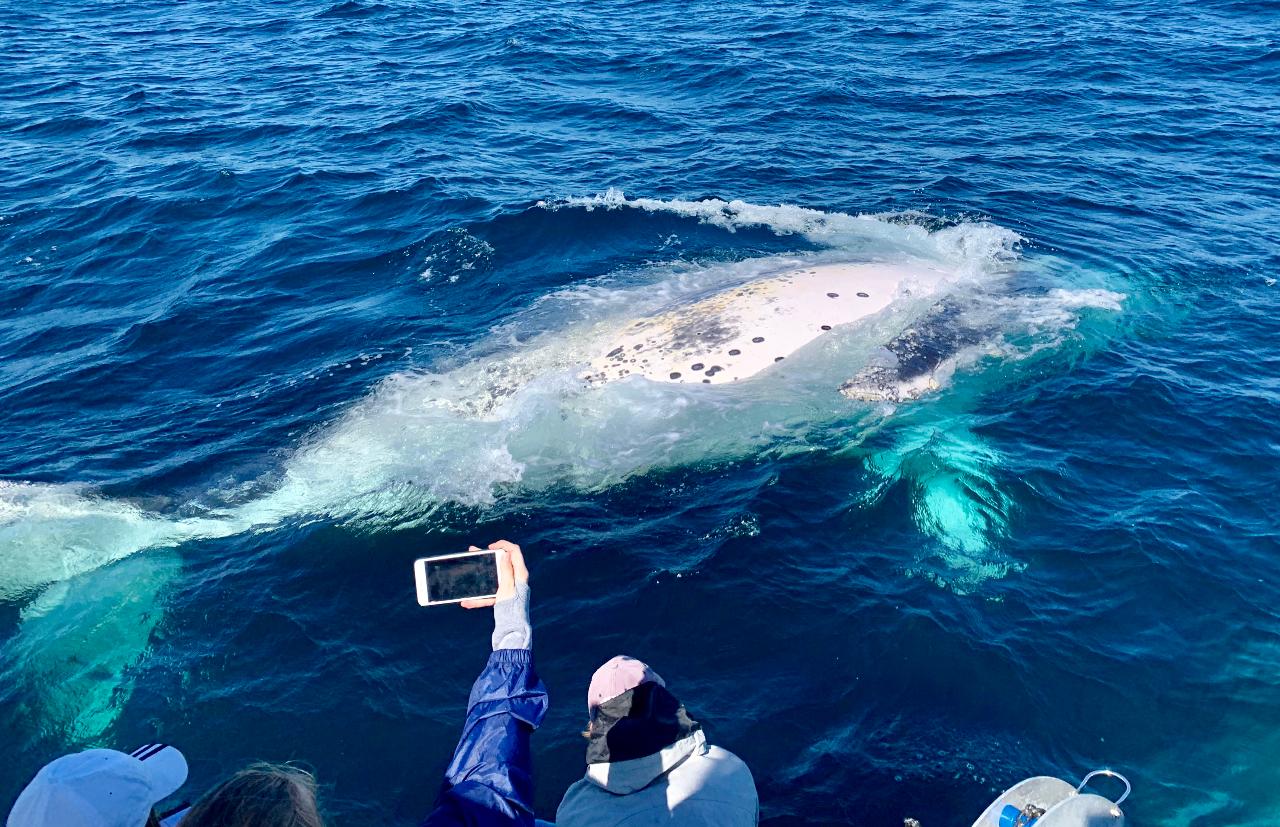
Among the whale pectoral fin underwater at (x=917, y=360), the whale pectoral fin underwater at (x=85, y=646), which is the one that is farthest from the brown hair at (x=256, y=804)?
the whale pectoral fin underwater at (x=917, y=360)

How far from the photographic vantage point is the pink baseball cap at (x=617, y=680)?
560cm

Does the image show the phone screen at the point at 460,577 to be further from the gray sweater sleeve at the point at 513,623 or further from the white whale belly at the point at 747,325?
the white whale belly at the point at 747,325

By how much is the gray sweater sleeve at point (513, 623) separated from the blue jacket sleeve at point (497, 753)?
0.08 m

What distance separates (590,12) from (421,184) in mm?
18648

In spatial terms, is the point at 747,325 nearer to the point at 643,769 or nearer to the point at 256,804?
the point at 643,769

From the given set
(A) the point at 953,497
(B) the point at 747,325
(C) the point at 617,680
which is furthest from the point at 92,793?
(B) the point at 747,325

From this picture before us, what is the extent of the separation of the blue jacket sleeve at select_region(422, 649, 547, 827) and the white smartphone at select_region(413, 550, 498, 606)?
6.27 ft

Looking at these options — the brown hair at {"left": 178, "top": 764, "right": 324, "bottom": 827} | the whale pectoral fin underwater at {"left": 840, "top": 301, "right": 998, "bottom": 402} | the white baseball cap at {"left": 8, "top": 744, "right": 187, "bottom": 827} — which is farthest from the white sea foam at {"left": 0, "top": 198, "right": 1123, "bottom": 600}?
the brown hair at {"left": 178, "top": 764, "right": 324, "bottom": 827}

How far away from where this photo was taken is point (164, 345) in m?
17.0

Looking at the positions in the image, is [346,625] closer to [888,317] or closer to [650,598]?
[650,598]

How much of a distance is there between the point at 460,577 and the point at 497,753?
2.54 m

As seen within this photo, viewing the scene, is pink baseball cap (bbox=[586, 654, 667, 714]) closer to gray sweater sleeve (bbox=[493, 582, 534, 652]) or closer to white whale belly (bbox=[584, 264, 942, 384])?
gray sweater sleeve (bbox=[493, 582, 534, 652])

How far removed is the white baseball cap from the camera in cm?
392

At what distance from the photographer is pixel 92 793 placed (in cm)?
400
